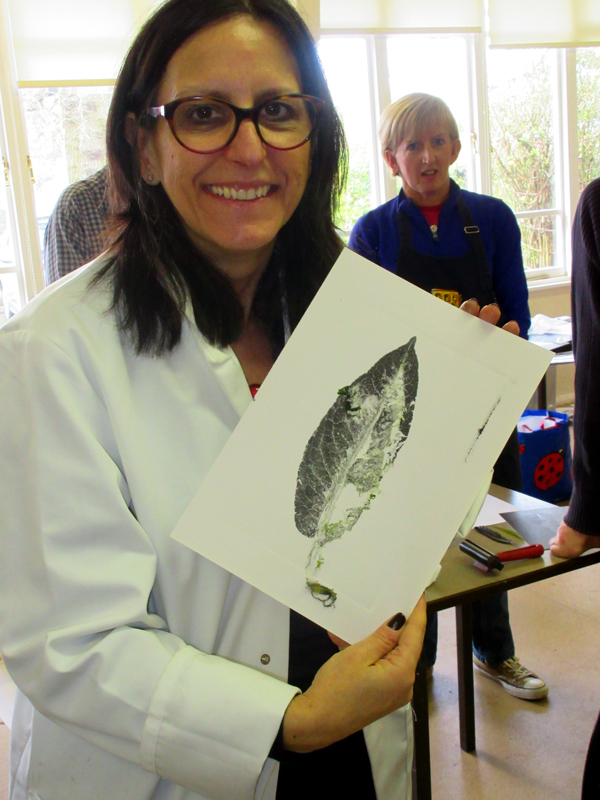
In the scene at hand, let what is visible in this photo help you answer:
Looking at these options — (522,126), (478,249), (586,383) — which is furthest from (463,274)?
(522,126)

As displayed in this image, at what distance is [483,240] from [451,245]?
0.11 m

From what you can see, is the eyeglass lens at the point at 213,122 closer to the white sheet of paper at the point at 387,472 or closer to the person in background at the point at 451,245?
the white sheet of paper at the point at 387,472

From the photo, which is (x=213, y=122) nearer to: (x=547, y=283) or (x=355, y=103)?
(x=355, y=103)

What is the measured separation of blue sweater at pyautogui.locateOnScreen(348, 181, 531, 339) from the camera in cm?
223

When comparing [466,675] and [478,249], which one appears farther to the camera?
[478,249]

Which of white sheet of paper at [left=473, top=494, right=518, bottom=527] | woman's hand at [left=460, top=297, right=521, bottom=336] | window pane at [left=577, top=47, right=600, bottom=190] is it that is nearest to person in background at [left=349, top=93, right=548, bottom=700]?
white sheet of paper at [left=473, top=494, right=518, bottom=527]

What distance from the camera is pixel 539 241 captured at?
570cm

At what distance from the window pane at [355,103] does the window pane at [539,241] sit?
145cm

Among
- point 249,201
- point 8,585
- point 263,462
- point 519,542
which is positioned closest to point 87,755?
point 8,585

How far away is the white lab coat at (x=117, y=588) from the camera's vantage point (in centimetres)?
70

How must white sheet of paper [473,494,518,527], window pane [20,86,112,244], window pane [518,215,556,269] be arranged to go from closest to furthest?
white sheet of paper [473,494,518,527], window pane [20,86,112,244], window pane [518,215,556,269]

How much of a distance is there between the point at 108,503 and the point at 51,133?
3.67 metres

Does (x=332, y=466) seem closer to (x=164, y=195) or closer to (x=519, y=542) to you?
(x=164, y=195)

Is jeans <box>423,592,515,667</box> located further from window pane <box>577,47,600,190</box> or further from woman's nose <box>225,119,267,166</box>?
window pane <box>577,47,600,190</box>
